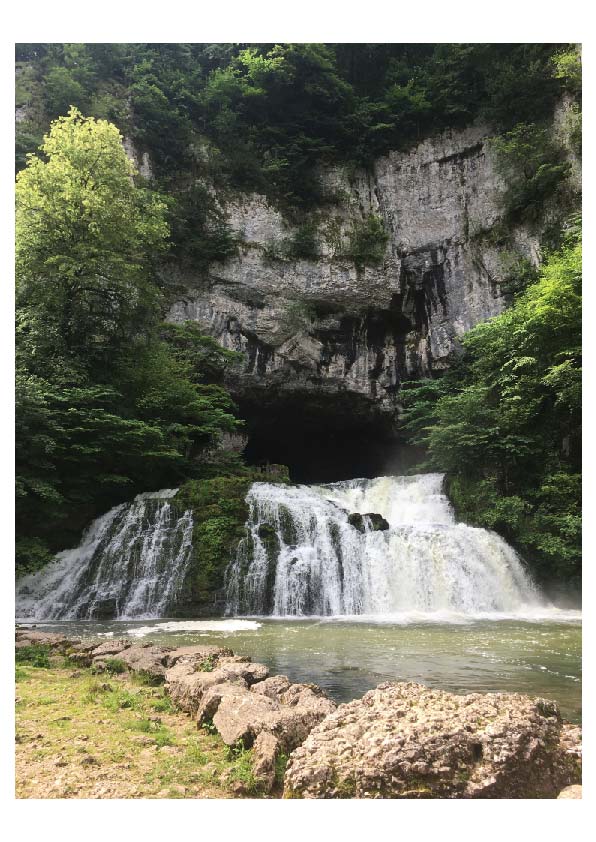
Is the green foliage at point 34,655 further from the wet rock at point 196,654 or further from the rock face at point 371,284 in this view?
the rock face at point 371,284

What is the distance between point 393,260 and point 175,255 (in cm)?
755

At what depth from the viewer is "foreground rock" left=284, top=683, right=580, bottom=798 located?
193 centimetres

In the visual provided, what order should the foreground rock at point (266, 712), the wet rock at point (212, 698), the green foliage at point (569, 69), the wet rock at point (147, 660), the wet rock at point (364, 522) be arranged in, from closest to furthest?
the foreground rock at point (266, 712), the wet rock at point (212, 698), the wet rock at point (147, 660), the wet rock at point (364, 522), the green foliage at point (569, 69)

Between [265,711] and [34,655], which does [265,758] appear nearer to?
[265,711]

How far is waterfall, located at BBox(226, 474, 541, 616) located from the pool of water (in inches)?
38.8

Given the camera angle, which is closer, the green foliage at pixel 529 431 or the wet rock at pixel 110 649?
the wet rock at pixel 110 649

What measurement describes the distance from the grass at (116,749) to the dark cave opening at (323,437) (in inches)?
609

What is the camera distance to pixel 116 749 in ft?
8.30

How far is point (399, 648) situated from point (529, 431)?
795 cm

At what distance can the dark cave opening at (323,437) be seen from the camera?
1920cm

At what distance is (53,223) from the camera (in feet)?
36.0

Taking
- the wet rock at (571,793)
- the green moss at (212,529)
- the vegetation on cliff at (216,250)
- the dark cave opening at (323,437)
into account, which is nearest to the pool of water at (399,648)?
the wet rock at (571,793)
